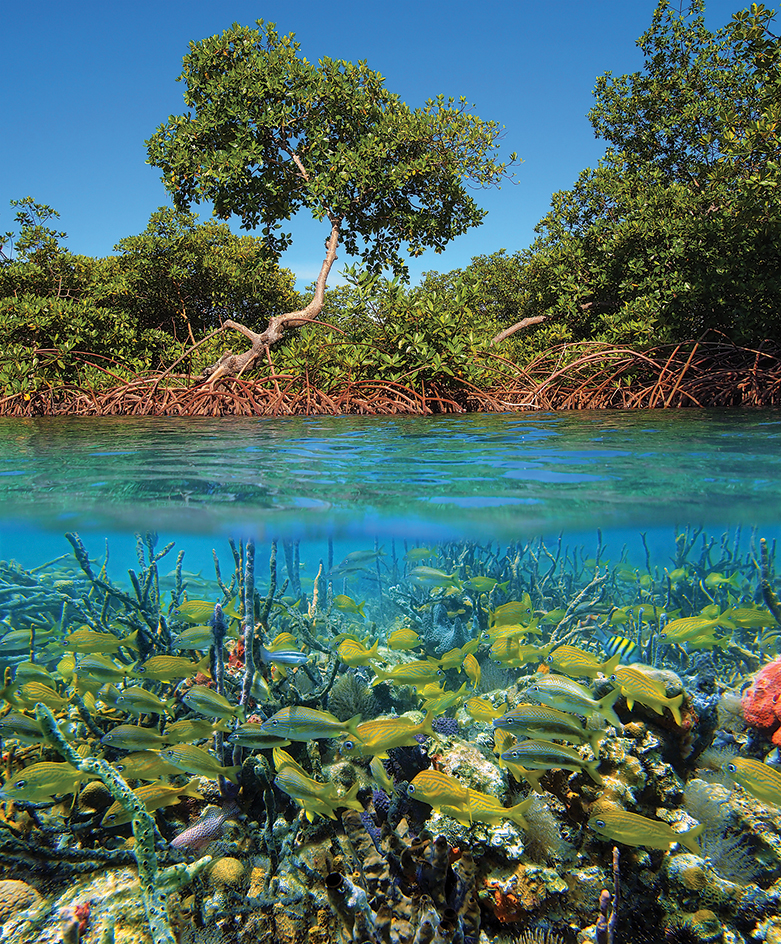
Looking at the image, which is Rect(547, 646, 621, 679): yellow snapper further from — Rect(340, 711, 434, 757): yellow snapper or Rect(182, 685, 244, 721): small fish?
Rect(182, 685, 244, 721): small fish

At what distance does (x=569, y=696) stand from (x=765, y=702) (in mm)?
2552

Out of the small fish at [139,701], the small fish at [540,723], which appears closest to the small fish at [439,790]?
the small fish at [540,723]

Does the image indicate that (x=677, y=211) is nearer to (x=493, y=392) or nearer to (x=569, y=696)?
(x=493, y=392)

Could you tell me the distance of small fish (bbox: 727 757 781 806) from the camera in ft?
11.8

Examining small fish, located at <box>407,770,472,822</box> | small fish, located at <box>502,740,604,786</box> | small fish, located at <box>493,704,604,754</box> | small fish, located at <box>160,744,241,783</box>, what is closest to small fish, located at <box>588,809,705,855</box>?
small fish, located at <box>502,740,604,786</box>

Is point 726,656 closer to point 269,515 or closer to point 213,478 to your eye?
point 269,515

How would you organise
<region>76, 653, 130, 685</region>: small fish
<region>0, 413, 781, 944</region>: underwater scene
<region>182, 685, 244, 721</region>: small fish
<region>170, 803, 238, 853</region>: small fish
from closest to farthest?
<region>0, 413, 781, 944</region>: underwater scene, <region>182, 685, 244, 721</region>: small fish, <region>170, 803, 238, 853</region>: small fish, <region>76, 653, 130, 685</region>: small fish

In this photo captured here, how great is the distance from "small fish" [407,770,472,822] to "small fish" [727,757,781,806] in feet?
5.85

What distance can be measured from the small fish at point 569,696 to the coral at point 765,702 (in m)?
2.12

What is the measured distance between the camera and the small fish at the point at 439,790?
3.46 metres

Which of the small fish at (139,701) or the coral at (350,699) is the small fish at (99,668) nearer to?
the small fish at (139,701)

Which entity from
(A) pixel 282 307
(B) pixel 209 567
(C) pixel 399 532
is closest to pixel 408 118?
(A) pixel 282 307

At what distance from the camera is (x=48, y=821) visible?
4.35 metres

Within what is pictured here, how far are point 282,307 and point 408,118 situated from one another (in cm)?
974
